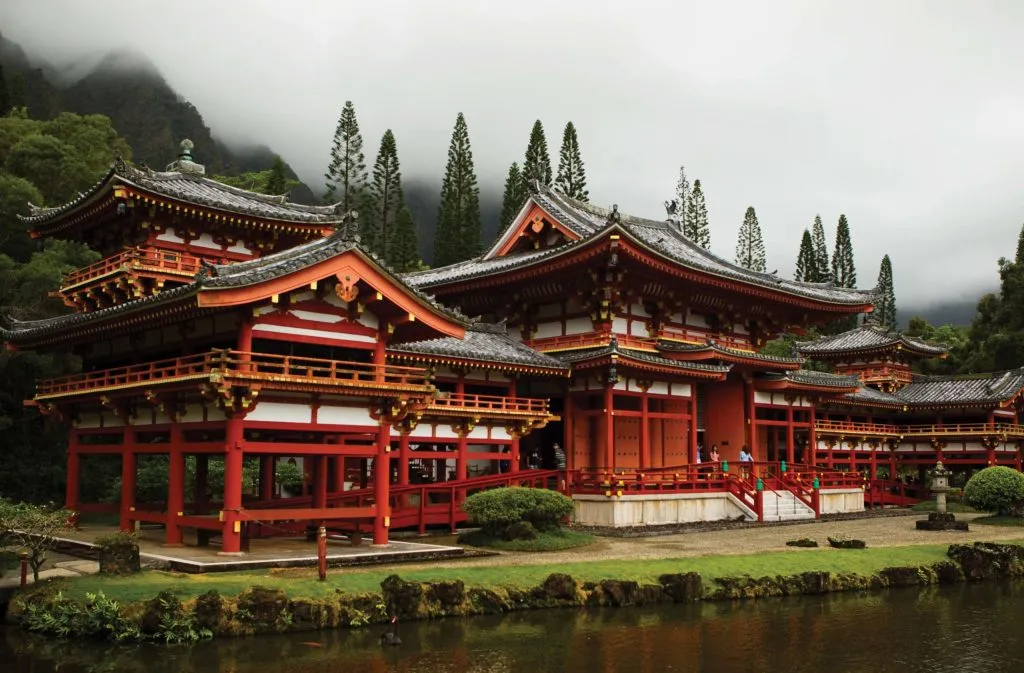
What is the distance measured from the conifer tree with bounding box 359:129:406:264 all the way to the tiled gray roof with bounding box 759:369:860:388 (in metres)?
42.4

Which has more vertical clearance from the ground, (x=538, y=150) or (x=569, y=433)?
(x=538, y=150)

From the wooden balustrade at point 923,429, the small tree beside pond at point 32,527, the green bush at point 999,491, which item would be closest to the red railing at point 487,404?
the small tree beside pond at point 32,527

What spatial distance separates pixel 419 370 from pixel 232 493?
6.14 m

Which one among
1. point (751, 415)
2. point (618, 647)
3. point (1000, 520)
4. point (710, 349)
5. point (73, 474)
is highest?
point (710, 349)

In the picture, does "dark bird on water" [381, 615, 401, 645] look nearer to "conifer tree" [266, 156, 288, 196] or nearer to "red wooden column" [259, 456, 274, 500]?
"red wooden column" [259, 456, 274, 500]

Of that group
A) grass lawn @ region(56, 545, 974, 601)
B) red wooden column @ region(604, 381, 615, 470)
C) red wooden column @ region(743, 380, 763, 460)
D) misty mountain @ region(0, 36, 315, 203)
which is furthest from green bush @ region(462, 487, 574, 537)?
misty mountain @ region(0, 36, 315, 203)

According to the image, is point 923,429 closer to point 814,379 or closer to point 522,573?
point 814,379

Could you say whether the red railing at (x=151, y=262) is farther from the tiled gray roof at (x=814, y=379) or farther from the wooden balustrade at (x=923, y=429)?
the wooden balustrade at (x=923, y=429)

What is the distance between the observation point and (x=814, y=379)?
42.0 metres

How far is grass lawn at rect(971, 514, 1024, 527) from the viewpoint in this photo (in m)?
35.3

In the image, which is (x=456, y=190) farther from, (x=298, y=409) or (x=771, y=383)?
(x=298, y=409)

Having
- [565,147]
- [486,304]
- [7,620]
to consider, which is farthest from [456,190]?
[7,620]

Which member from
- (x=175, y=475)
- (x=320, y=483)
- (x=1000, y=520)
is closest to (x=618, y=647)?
(x=320, y=483)

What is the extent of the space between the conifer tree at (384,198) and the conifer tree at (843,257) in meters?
49.0
